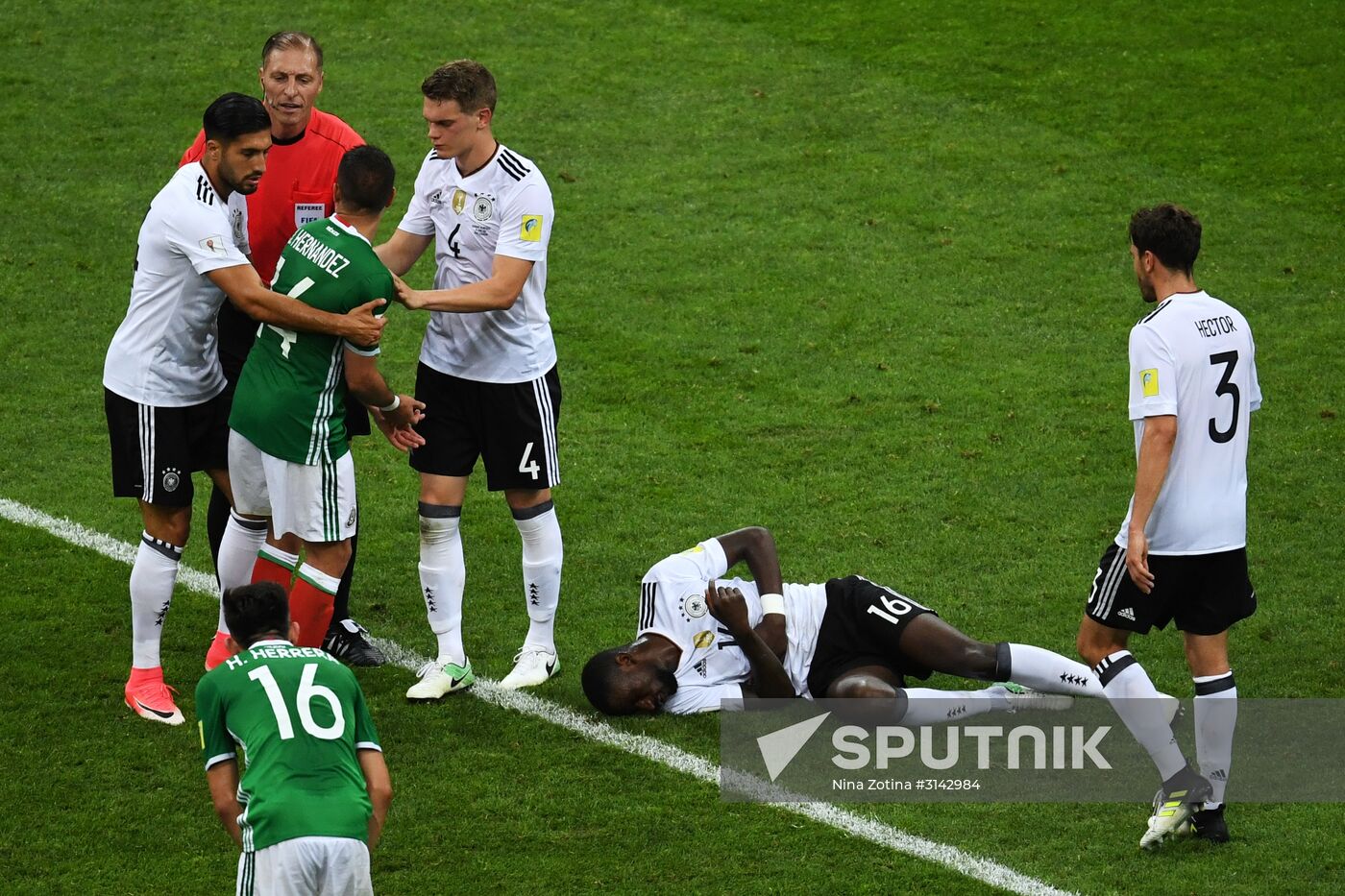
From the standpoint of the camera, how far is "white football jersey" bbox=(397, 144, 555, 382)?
638cm

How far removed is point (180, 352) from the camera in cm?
617

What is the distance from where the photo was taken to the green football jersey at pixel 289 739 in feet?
13.7

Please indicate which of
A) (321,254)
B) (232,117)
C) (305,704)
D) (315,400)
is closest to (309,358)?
(315,400)

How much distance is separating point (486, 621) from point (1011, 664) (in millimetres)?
2327

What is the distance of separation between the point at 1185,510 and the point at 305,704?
2.89 metres

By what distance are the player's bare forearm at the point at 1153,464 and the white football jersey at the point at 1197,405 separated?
4cm

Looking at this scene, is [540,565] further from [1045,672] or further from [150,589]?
[1045,672]

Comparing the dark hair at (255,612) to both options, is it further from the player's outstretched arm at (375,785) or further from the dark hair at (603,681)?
the dark hair at (603,681)

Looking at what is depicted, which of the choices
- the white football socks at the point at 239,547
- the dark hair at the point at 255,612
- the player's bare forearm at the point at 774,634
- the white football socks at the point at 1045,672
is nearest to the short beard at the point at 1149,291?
the white football socks at the point at 1045,672

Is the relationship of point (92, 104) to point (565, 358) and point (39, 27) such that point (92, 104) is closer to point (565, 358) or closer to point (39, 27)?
point (39, 27)

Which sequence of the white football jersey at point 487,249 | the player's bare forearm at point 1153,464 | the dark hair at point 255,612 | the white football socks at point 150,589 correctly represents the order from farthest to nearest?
the white football jersey at point 487,249
the white football socks at point 150,589
the player's bare forearm at point 1153,464
the dark hair at point 255,612

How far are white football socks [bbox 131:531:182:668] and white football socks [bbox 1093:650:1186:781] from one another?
3.49 metres

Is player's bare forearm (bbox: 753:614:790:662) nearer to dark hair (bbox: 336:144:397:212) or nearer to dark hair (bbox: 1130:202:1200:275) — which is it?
dark hair (bbox: 1130:202:1200:275)

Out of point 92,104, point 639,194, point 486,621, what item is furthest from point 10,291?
point 486,621
